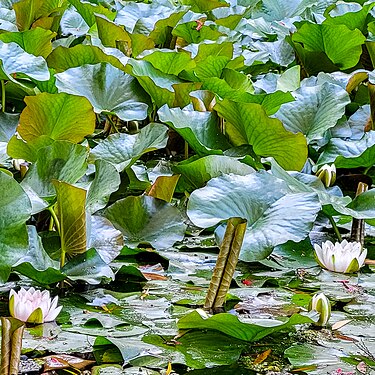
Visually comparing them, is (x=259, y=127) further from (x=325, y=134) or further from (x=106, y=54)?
(x=106, y=54)

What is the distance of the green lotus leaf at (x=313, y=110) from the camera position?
1691 mm

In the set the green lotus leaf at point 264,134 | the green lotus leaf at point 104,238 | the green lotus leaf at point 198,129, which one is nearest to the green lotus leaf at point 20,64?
the green lotus leaf at point 198,129

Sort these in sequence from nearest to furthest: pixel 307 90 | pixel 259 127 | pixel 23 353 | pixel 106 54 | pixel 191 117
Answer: pixel 23 353 → pixel 259 127 → pixel 191 117 → pixel 307 90 → pixel 106 54

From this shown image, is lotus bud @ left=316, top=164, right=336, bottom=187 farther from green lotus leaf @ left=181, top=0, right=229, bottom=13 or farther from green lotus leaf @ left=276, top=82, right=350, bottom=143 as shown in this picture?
green lotus leaf @ left=181, top=0, right=229, bottom=13

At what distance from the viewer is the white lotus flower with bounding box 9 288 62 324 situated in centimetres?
97

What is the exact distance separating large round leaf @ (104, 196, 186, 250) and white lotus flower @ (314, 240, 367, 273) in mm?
259

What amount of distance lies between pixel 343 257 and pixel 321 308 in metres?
0.26

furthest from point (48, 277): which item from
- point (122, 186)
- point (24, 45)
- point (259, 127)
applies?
point (24, 45)

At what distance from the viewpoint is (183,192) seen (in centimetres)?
157

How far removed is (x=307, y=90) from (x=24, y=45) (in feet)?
2.72

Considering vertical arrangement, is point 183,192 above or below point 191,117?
below

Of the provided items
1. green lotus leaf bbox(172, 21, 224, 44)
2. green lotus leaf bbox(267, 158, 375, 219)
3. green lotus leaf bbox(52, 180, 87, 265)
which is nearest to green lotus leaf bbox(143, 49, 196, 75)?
green lotus leaf bbox(172, 21, 224, 44)

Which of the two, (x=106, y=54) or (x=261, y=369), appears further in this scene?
(x=106, y=54)

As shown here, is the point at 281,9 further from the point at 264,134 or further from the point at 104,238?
the point at 104,238
